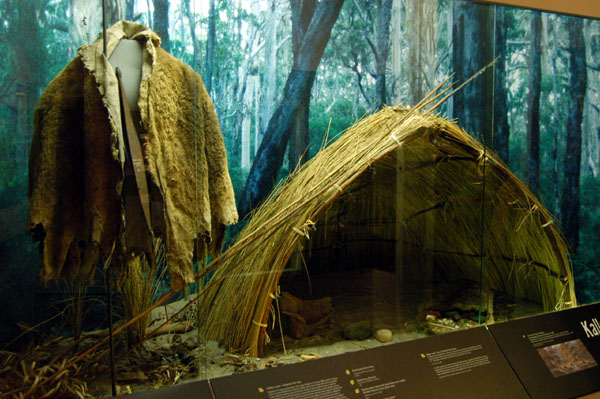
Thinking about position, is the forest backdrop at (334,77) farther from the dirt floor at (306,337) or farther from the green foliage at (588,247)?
the dirt floor at (306,337)

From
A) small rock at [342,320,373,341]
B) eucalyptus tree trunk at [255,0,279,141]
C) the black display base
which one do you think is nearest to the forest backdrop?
eucalyptus tree trunk at [255,0,279,141]

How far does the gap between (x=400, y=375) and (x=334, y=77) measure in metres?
0.95

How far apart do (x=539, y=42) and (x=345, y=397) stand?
1.59 m

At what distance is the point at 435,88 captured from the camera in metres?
1.90

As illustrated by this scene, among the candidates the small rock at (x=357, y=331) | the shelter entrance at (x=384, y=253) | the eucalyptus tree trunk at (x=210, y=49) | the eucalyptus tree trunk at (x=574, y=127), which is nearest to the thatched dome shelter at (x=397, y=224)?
the shelter entrance at (x=384, y=253)

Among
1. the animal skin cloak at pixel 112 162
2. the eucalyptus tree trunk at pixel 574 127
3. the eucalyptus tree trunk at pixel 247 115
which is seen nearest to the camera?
the animal skin cloak at pixel 112 162

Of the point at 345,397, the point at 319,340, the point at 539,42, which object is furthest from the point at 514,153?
the point at 345,397

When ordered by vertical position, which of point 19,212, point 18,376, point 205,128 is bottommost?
point 18,376

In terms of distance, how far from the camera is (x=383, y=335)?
1.94m

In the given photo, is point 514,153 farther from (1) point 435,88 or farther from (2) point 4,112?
(2) point 4,112

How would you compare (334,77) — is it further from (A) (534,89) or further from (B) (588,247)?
(B) (588,247)

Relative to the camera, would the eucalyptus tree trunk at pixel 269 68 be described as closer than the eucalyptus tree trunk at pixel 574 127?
Yes

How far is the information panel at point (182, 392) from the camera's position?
135cm

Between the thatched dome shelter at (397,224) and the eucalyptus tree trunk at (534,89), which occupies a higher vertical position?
the eucalyptus tree trunk at (534,89)
